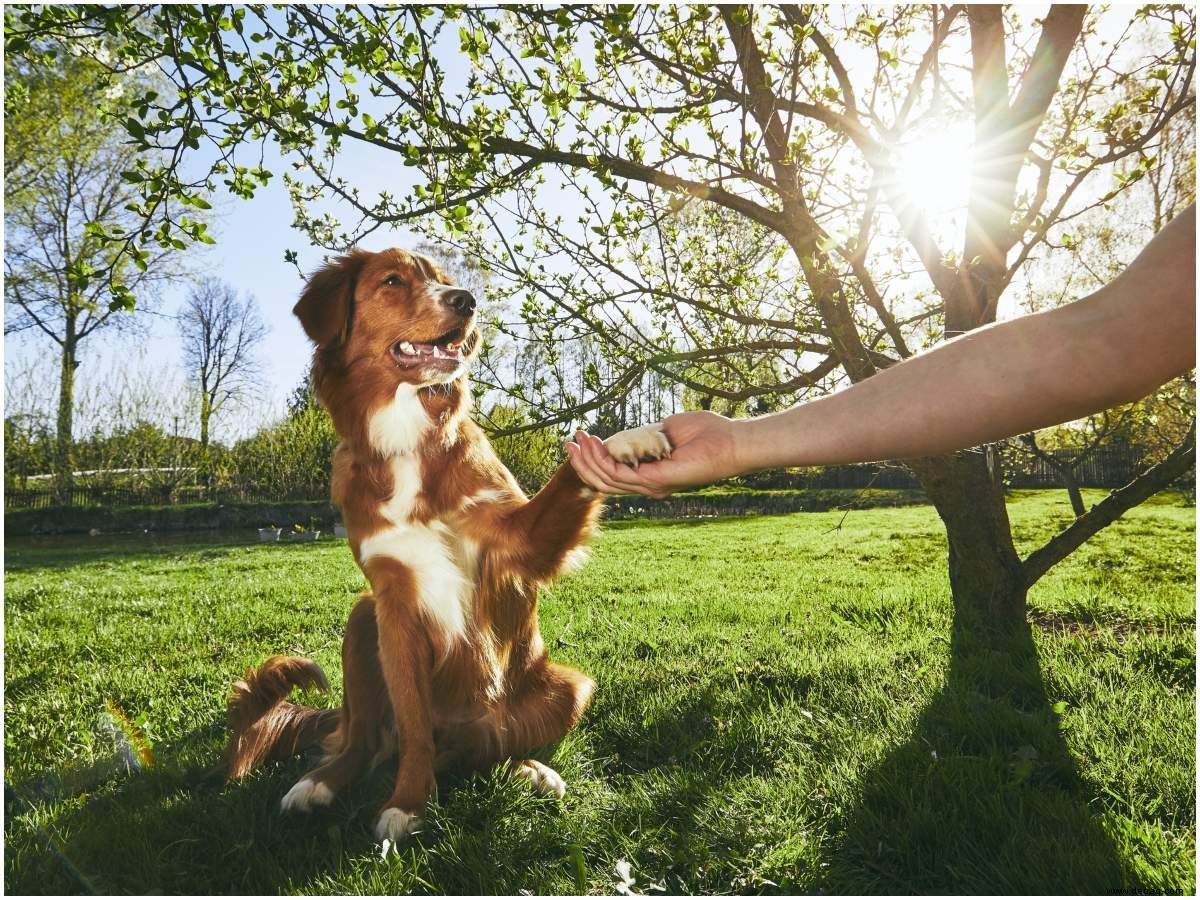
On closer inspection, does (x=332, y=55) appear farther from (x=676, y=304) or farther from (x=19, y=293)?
(x=19, y=293)

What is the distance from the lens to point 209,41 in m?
3.15

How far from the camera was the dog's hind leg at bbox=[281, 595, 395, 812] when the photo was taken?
2525 millimetres

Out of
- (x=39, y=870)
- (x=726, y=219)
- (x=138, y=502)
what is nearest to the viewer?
(x=39, y=870)

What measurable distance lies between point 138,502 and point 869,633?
15443mm

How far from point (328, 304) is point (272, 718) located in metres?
1.66

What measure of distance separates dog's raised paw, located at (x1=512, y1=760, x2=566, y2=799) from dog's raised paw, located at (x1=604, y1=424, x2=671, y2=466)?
55.0 inches

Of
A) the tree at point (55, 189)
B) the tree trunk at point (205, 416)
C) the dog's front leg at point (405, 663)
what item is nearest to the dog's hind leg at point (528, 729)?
the dog's front leg at point (405, 663)

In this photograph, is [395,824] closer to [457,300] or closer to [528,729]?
[528,729]

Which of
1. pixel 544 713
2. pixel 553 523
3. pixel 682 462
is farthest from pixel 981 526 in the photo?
pixel 682 462

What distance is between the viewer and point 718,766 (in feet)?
8.70

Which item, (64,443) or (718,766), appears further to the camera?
(64,443)

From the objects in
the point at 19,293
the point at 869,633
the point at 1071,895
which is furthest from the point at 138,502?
the point at 1071,895

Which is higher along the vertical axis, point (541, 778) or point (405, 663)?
point (405, 663)

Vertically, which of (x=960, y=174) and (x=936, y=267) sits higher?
(x=960, y=174)
